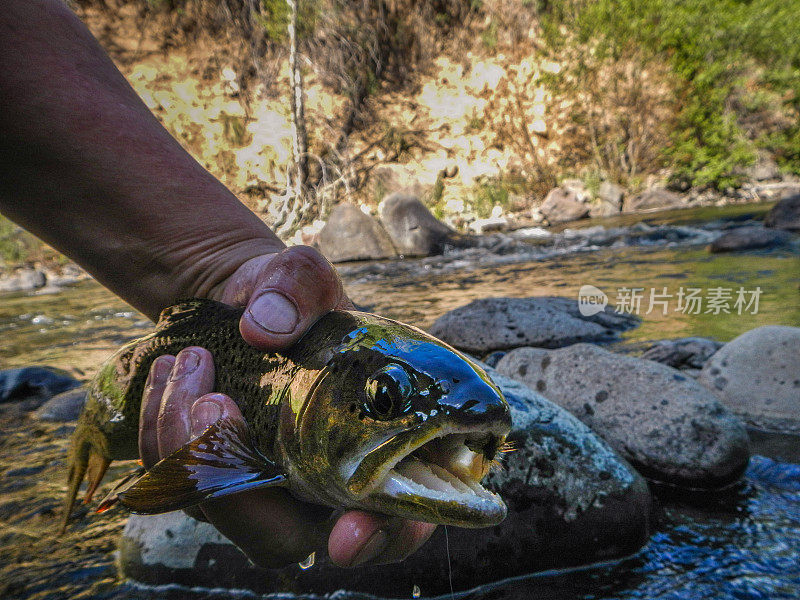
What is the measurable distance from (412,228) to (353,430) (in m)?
12.9

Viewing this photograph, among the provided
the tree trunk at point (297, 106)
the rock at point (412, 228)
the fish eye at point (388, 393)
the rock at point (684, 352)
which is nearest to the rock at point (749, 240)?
the rock at point (684, 352)

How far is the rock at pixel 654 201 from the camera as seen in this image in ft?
61.5

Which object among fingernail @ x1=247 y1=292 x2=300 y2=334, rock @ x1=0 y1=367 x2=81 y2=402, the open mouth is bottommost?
rock @ x1=0 y1=367 x2=81 y2=402

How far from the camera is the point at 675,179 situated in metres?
21.1

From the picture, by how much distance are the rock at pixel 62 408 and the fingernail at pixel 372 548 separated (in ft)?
12.2

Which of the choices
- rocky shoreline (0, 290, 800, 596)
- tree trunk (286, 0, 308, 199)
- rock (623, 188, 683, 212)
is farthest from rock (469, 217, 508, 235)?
rocky shoreline (0, 290, 800, 596)

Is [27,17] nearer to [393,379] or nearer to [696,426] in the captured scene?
[393,379]

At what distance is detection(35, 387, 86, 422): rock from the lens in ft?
13.7

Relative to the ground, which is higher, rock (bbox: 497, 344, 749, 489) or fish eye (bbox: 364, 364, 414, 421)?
fish eye (bbox: 364, 364, 414, 421)

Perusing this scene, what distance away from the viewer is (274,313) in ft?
4.85

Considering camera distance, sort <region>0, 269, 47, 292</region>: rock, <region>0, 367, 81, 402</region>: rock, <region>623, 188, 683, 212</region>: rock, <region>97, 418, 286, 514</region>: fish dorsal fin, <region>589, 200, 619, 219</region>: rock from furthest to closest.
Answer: <region>589, 200, 619, 219</region>: rock < <region>623, 188, 683, 212</region>: rock < <region>0, 269, 47, 292</region>: rock < <region>0, 367, 81, 402</region>: rock < <region>97, 418, 286, 514</region>: fish dorsal fin

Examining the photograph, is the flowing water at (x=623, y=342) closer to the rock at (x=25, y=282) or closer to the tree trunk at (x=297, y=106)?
the rock at (x=25, y=282)

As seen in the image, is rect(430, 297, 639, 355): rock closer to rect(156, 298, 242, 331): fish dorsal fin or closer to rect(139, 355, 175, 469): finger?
rect(156, 298, 242, 331): fish dorsal fin

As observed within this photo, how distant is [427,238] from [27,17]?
479 inches
